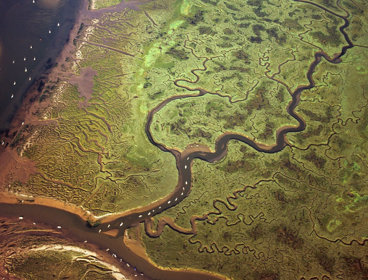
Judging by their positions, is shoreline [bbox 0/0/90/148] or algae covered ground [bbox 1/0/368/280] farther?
shoreline [bbox 0/0/90/148]

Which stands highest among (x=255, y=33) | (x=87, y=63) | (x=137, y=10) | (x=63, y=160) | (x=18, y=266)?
(x=255, y=33)

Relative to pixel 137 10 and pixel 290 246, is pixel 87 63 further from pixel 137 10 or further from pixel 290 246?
pixel 290 246

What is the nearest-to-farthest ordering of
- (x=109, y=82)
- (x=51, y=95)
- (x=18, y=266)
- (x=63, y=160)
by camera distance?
(x=18, y=266), (x=63, y=160), (x=51, y=95), (x=109, y=82)

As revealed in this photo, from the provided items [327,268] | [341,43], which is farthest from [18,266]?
[341,43]

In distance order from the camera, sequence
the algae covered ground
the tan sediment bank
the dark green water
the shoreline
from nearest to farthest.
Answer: the algae covered ground
the tan sediment bank
the shoreline
the dark green water

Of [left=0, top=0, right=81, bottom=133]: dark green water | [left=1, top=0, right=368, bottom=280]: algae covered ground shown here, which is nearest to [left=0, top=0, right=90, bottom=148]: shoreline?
[left=0, top=0, right=81, bottom=133]: dark green water

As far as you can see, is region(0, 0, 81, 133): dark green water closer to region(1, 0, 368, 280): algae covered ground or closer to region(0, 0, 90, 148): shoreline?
region(0, 0, 90, 148): shoreline

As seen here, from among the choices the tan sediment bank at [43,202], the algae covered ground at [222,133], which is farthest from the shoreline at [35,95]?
the tan sediment bank at [43,202]
